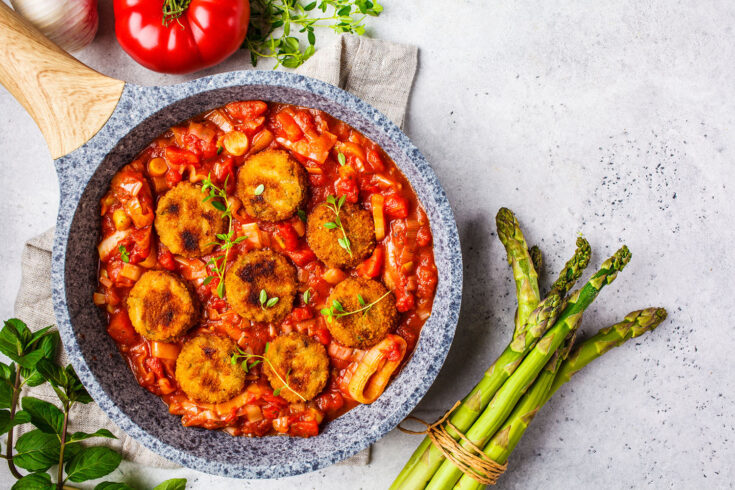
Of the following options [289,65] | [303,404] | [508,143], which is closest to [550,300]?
[508,143]

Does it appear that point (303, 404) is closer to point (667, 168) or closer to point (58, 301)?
point (58, 301)

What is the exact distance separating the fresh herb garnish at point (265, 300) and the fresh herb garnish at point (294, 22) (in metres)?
1.49

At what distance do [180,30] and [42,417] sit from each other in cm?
242

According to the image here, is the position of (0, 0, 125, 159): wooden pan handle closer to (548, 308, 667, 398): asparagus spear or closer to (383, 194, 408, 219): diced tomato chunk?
(383, 194, 408, 219): diced tomato chunk

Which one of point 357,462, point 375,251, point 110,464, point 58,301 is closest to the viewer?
point 58,301

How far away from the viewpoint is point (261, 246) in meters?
3.18

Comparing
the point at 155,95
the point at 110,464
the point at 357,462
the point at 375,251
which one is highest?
the point at 155,95

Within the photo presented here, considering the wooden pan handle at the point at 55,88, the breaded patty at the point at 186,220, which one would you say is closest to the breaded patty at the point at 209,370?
the breaded patty at the point at 186,220

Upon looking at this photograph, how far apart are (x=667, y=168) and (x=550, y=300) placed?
1.26 m

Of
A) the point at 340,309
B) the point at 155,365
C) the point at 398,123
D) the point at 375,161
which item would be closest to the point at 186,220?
the point at 155,365

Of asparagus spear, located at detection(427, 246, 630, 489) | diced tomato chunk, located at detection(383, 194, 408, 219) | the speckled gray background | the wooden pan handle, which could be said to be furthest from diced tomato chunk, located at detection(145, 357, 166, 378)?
asparagus spear, located at detection(427, 246, 630, 489)

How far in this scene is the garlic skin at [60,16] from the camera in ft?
11.2

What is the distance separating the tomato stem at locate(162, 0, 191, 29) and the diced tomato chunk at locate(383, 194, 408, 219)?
63.5 inches

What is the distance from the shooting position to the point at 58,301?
2.94 metres
